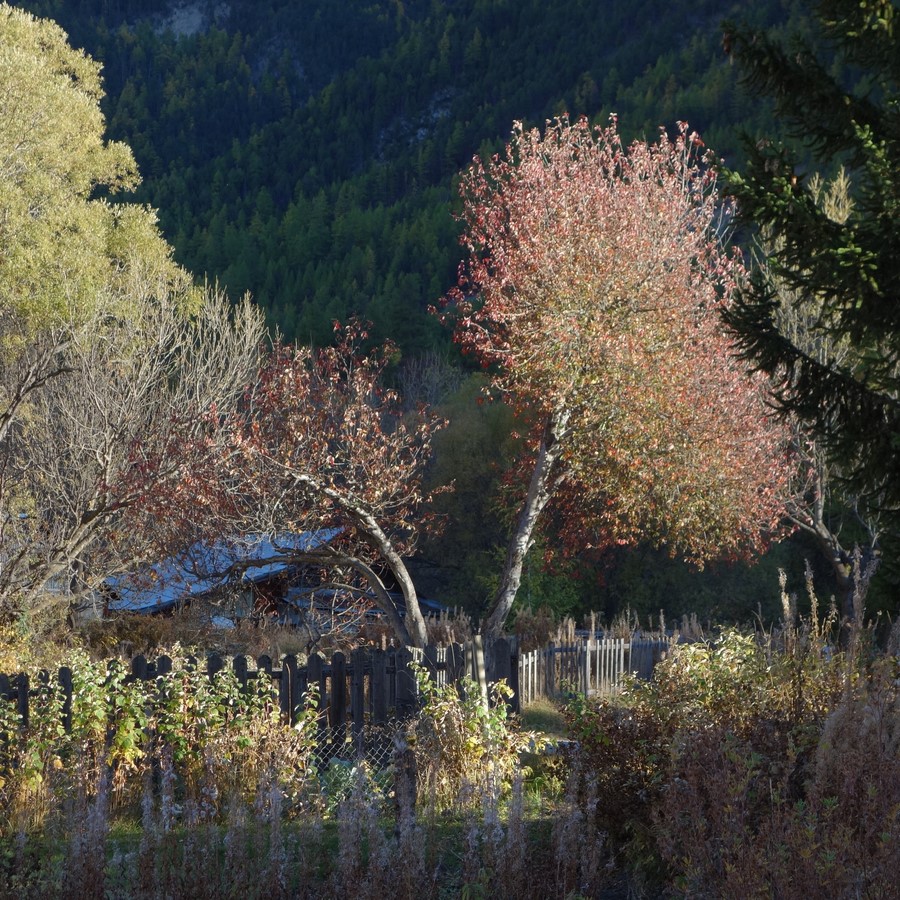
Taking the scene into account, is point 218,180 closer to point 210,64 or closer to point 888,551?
point 210,64

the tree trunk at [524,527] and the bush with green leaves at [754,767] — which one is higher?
the tree trunk at [524,527]

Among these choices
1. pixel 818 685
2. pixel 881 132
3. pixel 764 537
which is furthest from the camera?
pixel 764 537

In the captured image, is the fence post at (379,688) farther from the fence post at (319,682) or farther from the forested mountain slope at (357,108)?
the forested mountain slope at (357,108)

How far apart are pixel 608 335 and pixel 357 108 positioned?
11825 cm

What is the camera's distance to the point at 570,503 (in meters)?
16.7

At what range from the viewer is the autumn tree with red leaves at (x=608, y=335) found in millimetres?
13109

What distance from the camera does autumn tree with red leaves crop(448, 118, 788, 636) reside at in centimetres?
1311

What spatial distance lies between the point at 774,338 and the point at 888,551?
5.07 meters

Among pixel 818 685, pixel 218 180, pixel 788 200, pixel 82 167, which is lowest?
pixel 818 685

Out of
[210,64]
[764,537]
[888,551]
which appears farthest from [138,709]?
[210,64]

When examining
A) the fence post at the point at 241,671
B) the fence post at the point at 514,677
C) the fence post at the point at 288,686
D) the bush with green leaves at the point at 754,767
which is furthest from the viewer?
the fence post at the point at 514,677

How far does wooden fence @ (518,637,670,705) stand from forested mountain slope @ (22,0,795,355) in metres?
34.4

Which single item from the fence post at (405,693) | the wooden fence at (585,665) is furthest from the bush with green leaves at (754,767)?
the wooden fence at (585,665)

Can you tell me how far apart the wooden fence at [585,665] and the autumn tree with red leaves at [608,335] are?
1.56m
